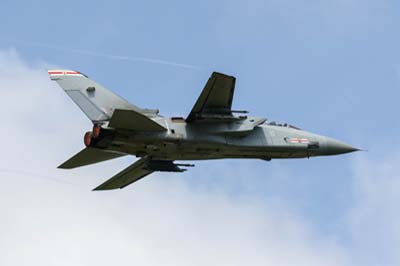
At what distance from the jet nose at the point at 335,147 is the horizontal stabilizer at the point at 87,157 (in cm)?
871

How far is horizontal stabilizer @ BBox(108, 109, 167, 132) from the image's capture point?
51.6 meters

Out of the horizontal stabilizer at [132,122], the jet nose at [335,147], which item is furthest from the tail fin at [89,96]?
the jet nose at [335,147]

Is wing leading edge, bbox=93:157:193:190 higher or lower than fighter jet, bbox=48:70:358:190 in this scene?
lower

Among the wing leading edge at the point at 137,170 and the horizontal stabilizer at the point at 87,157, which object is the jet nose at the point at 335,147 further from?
the horizontal stabilizer at the point at 87,157

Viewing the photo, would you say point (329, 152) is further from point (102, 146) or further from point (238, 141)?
point (102, 146)

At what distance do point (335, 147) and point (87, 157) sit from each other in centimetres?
1046

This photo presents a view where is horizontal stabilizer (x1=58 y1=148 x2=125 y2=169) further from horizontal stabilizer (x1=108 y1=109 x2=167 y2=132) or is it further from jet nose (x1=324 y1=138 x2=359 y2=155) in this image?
jet nose (x1=324 y1=138 x2=359 y2=155)

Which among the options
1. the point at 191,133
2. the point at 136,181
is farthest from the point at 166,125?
the point at 136,181

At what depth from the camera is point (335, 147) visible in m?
57.2

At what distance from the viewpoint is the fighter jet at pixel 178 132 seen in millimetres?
52656

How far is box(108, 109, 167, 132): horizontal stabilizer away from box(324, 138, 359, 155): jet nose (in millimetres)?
7922

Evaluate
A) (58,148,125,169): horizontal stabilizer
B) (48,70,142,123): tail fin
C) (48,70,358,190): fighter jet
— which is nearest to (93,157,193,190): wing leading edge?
(48,70,358,190): fighter jet

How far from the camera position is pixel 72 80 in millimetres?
54281

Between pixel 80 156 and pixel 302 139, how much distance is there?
915cm
